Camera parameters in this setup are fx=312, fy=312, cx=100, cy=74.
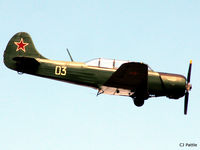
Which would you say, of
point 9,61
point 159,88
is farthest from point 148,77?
point 9,61

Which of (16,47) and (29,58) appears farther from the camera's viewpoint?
(16,47)

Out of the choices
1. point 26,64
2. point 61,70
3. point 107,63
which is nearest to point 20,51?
point 26,64

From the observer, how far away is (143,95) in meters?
13.4

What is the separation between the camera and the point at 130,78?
12.9 meters

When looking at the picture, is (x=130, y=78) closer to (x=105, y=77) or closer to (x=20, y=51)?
(x=105, y=77)

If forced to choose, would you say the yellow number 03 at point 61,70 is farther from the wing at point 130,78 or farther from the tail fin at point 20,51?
the wing at point 130,78

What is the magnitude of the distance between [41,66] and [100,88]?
8.99 feet

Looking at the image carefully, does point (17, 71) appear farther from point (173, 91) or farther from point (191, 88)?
point (191, 88)

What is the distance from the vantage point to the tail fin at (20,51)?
13523 mm

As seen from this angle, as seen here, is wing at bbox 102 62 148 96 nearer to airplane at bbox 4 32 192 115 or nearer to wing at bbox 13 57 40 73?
airplane at bbox 4 32 192 115

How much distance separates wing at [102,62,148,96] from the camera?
12.3 metres

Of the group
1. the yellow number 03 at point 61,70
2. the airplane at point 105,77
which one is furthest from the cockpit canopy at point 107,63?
the yellow number 03 at point 61,70

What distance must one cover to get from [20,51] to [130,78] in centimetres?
534

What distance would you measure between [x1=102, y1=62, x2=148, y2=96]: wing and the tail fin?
3.56m
